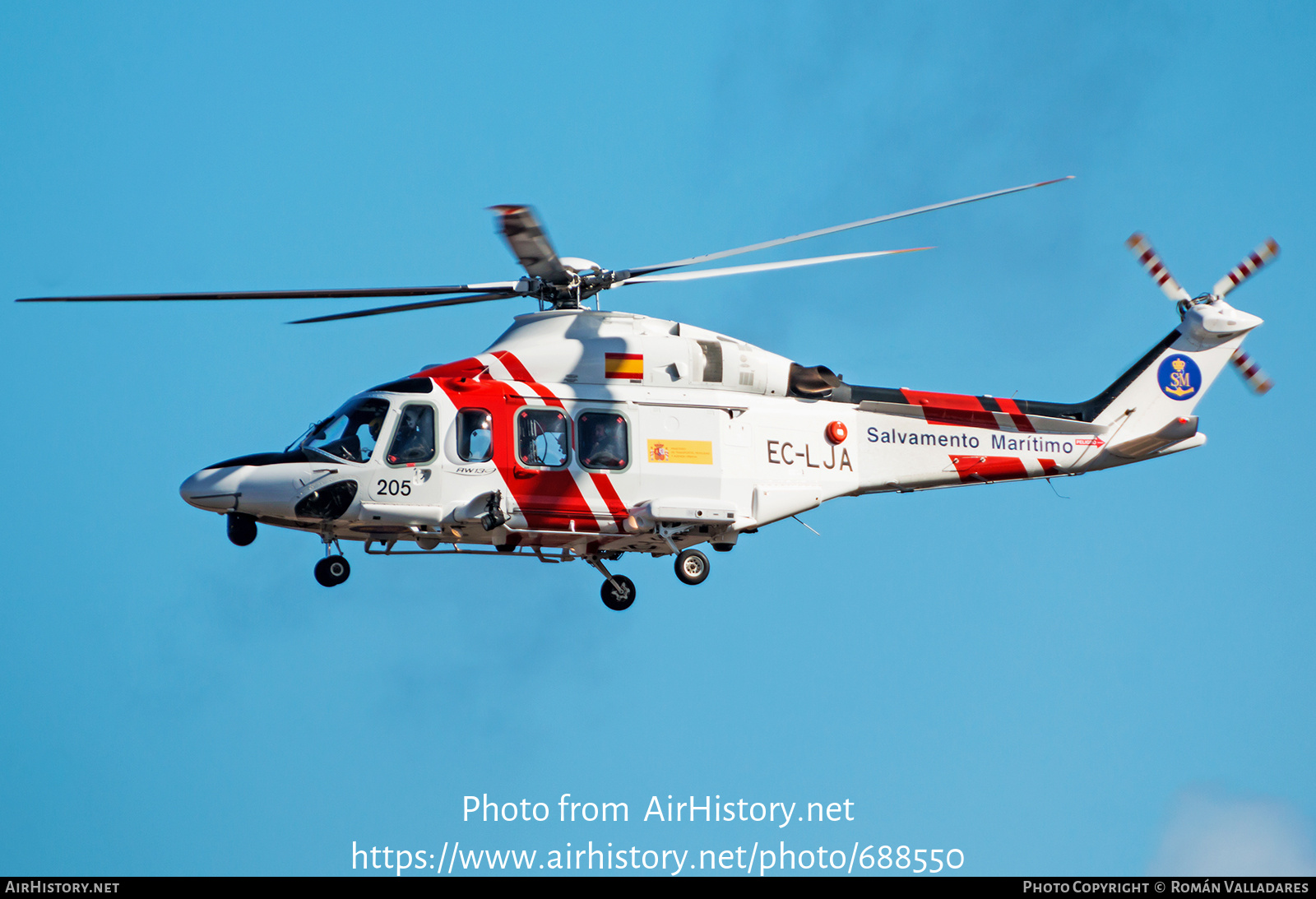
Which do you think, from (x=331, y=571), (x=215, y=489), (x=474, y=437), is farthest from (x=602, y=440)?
(x=215, y=489)

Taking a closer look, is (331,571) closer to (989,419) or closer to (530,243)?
(530,243)

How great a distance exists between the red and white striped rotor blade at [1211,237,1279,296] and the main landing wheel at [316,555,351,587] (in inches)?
578

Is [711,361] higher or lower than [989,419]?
lower

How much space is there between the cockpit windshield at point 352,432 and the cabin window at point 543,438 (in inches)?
73.5

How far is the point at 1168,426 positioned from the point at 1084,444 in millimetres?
1409

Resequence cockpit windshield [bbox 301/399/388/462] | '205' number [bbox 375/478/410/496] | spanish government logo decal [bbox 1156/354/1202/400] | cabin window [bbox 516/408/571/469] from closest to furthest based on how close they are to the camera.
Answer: '205' number [bbox 375/478/410/496] → cockpit windshield [bbox 301/399/388/462] → cabin window [bbox 516/408/571/469] → spanish government logo decal [bbox 1156/354/1202/400]

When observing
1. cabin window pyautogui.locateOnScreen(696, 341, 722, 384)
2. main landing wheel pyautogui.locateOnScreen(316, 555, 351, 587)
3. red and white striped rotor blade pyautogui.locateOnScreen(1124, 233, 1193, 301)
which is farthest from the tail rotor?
main landing wheel pyautogui.locateOnScreen(316, 555, 351, 587)

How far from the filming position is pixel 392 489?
2005cm

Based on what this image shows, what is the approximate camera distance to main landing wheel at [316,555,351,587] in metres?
20.2

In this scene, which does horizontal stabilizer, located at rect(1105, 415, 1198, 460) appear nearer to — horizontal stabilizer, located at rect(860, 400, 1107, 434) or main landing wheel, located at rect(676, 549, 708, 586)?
horizontal stabilizer, located at rect(860, 400, 1107, 434)

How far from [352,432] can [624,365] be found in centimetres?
391
